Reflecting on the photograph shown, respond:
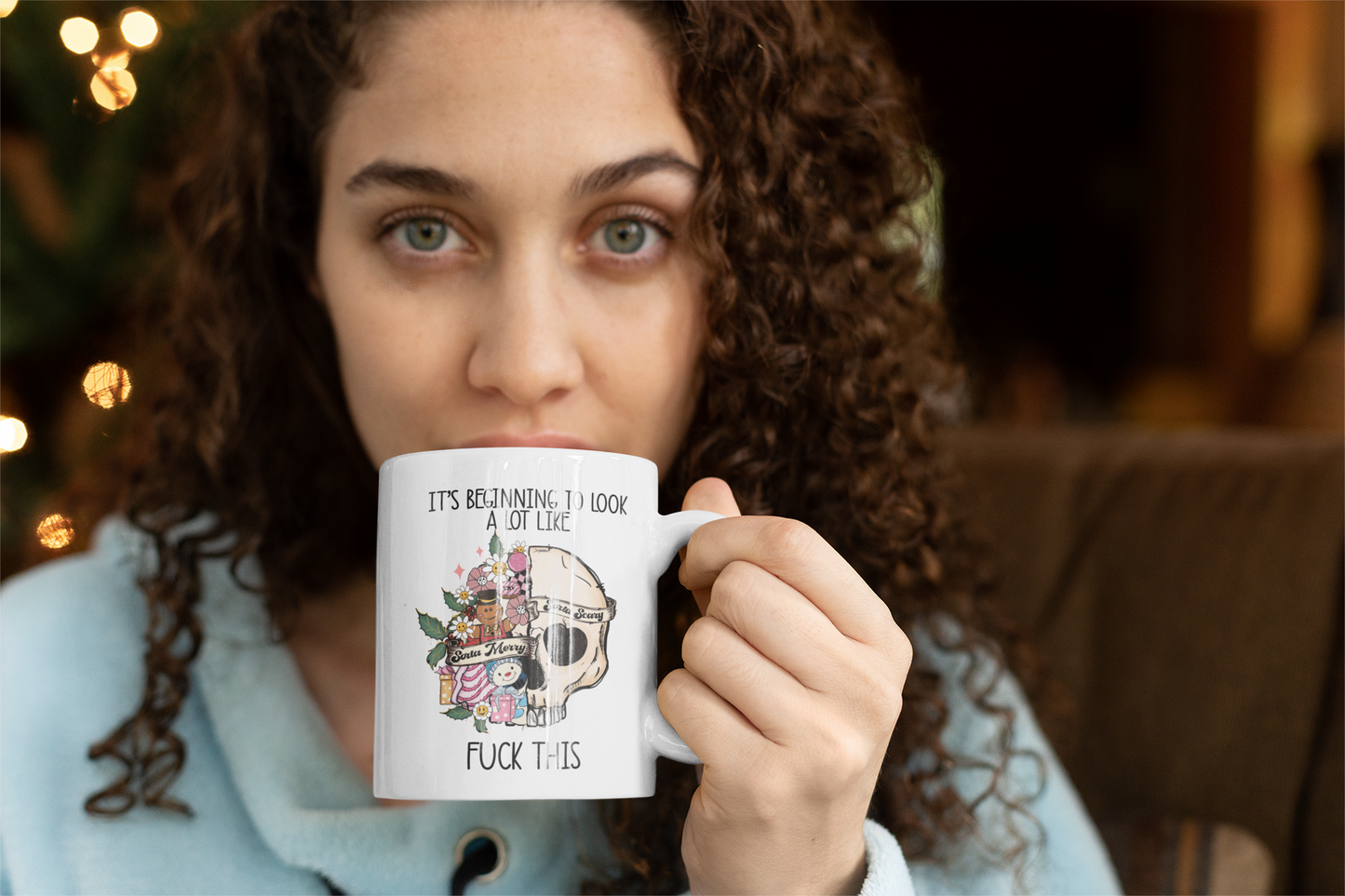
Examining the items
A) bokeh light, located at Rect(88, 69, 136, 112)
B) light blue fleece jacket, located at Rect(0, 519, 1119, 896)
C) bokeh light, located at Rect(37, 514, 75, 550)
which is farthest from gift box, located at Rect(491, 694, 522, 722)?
bokeh light, located at Rect(88, 69, 136, 112)

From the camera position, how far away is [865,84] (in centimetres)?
98

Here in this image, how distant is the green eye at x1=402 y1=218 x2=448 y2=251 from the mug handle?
0.33m

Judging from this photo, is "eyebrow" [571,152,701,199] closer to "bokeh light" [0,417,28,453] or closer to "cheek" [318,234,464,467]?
"cheek" [318,234,464,467]

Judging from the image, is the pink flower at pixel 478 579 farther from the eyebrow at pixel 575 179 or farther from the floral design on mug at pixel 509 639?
the eyebrow at pixel 575 179

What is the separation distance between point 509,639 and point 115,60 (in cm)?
146

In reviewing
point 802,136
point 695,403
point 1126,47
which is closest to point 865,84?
point 802,136

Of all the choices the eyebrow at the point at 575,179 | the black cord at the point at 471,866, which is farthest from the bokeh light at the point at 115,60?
the black cord at the point at 471,866

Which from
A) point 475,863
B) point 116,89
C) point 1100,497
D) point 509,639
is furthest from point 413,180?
point 116,89

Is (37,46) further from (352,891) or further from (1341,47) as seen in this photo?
(1341,47)

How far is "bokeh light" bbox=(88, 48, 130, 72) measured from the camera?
1.61m

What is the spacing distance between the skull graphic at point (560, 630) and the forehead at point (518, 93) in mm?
323

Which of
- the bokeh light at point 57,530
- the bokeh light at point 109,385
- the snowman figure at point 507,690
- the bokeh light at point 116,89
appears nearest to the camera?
the snowman figure at point 507,690

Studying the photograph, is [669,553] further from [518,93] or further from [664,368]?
[518,93]

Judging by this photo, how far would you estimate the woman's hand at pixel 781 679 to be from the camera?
620 millimetres
